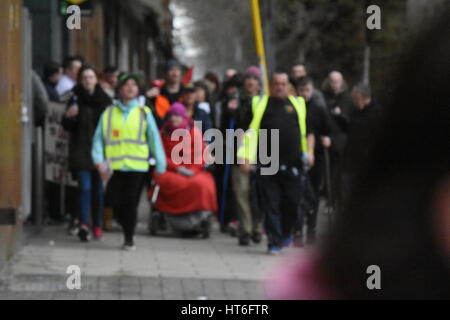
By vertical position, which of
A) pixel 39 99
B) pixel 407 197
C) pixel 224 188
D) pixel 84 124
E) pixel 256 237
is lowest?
pixel 256 237

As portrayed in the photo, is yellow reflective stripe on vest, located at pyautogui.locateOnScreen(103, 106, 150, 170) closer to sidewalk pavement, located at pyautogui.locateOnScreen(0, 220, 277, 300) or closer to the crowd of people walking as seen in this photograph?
the crowd of people walking

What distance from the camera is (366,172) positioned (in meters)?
1.48

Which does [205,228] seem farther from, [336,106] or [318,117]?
[336,106]

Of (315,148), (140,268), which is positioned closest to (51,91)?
(315,148)

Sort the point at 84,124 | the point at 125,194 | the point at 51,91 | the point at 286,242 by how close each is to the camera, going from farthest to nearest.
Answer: the point at 51,91
the point at 84,124
the point at 125,194
the point at 286,242

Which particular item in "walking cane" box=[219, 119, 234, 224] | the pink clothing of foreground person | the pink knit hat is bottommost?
"walking cane" box=[219, 119, 234, 224]

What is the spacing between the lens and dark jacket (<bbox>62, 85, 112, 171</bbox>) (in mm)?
12320

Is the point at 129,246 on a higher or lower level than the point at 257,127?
lower

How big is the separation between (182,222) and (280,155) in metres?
1.96

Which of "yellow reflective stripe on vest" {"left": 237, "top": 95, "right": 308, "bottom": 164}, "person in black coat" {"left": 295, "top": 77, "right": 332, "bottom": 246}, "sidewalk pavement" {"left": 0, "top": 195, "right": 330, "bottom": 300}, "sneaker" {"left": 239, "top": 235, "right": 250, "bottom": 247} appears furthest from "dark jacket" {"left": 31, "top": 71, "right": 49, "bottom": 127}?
"person in black coat" {"left": 295, "top": 77, "right": 332, "bottom": 246}

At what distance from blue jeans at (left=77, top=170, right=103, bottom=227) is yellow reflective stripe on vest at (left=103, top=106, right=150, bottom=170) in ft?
2.84

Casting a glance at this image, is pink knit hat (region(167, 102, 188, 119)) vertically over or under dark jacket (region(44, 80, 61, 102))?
under

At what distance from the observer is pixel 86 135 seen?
40.7 ft

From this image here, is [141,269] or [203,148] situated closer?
[141,269]
